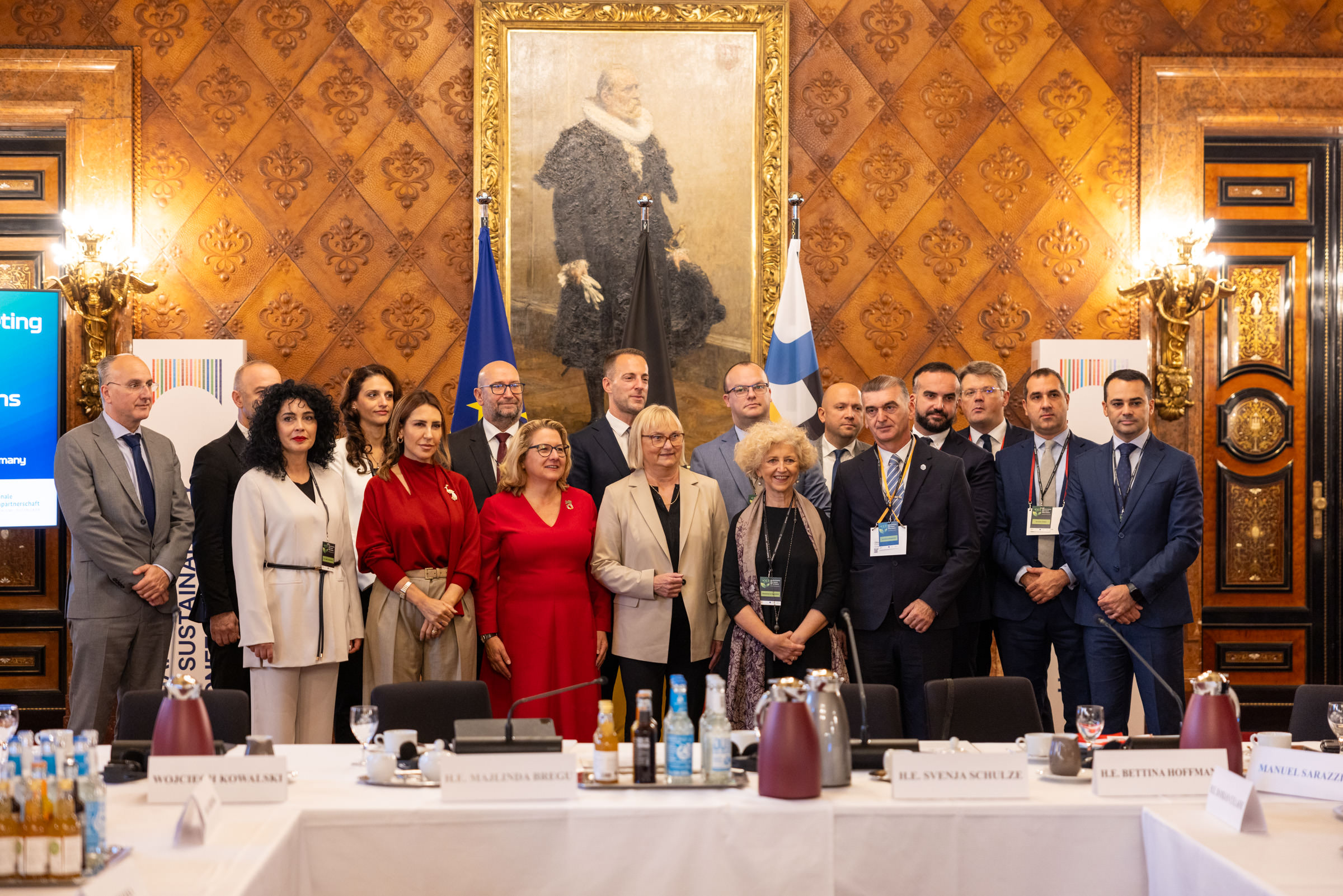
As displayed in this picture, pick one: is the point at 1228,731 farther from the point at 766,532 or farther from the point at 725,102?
the point at 725,102

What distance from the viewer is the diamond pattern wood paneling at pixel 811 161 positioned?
6020 mm

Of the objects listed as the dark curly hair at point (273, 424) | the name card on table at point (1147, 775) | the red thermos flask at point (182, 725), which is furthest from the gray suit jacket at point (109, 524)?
the name card on table at point (1147, 775)

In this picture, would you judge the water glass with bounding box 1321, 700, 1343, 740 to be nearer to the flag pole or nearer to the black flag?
the black flag

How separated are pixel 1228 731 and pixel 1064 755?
360 millimetres

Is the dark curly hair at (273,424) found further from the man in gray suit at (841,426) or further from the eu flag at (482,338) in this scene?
the man in gray suit at (841,426)

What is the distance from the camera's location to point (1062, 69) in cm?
619

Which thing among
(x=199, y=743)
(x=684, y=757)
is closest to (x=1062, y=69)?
(x=684, y=757)

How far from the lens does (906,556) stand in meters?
4.07

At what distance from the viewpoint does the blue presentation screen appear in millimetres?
5680

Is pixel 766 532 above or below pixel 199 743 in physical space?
above

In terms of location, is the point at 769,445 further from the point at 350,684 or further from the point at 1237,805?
the point at 1237,805

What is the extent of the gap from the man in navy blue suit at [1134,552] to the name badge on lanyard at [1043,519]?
75mm

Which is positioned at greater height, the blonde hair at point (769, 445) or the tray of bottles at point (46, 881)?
the blonde hair at point (769, 445)

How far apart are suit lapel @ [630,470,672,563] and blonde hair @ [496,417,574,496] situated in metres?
0.27
